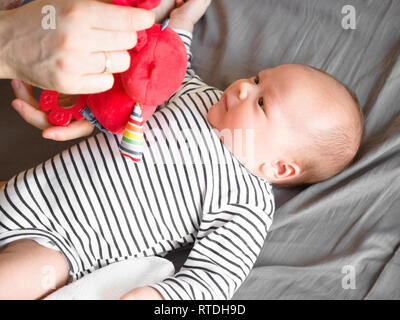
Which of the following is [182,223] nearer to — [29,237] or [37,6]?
[29,237]

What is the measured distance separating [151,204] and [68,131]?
0.26 meters

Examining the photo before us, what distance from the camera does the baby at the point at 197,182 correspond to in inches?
39.8

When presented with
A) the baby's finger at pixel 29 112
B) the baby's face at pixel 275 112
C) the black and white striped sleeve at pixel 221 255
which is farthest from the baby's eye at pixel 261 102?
the baby's finger at pixel 29 112

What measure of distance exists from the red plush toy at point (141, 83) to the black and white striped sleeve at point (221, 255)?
0.97 feet

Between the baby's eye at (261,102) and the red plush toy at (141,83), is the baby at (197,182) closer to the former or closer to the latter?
the baby's eye at (261,102)

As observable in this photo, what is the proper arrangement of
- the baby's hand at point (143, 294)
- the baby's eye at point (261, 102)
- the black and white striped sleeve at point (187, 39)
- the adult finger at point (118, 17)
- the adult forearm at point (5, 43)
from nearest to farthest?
1. the adult finger at point (118, 17)
2. the adult forearm at point (5, 43)
3. the baby's hand at point (143, 294)
4. the baby's eye at point (261, 102)
5. the black and white striped sleeve at point (187, 39)

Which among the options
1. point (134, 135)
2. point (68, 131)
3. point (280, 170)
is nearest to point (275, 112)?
point (280, 170)

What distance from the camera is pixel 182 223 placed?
3.52 ft

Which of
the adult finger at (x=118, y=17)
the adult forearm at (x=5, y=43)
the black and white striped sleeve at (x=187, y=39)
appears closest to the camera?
the adult finger at (x=118, y=17)

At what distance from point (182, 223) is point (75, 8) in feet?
1.82

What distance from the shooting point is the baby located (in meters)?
1.01

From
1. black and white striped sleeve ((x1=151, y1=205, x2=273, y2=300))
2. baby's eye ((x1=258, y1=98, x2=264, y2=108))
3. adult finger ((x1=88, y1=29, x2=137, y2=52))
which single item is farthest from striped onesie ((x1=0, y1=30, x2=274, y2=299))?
adult finger ((x1=88, y1=29, x2=137, y2=52))

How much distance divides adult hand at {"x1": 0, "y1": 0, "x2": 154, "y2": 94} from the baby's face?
363mm

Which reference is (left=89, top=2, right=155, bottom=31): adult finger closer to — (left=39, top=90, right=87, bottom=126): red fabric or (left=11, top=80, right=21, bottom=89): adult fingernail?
(left=39, top=90, right=87, bottom=126): red fabric
